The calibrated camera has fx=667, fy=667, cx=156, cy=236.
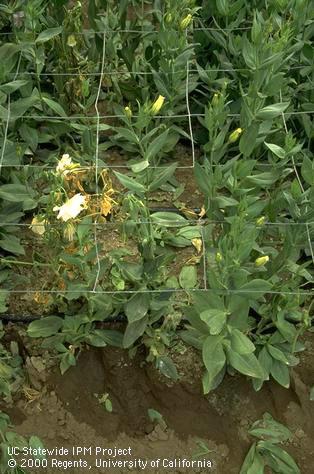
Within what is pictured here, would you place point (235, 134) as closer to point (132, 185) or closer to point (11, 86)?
point (132, 185)

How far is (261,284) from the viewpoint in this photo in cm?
187

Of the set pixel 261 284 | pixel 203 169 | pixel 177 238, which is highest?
pixel 203 169

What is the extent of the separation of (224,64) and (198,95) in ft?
0.75

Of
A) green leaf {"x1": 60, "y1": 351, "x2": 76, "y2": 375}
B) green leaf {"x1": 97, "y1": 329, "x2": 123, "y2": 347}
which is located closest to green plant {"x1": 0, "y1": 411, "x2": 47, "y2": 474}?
green leaf {"x1": 60, "y1": 351, "x2": 76, "y2": 375}

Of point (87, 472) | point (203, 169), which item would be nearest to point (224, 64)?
point (203, 169)

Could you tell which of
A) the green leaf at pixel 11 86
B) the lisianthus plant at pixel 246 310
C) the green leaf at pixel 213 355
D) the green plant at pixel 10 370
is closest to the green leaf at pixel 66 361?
the green plant at pixel 10 370

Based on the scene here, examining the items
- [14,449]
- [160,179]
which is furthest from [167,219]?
[14,449]

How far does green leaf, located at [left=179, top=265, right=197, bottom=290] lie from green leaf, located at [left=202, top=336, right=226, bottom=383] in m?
0.31

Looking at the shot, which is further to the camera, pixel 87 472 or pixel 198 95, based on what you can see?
pixel 198 95

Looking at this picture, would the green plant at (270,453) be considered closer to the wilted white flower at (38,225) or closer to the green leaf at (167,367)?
the green leaf at (167,367)

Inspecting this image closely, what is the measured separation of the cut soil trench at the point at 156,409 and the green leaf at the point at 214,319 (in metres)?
0.39

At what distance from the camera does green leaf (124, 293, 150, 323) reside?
2027mm

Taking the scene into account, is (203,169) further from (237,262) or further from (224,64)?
(224,64)

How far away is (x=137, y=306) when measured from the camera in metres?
2.05
